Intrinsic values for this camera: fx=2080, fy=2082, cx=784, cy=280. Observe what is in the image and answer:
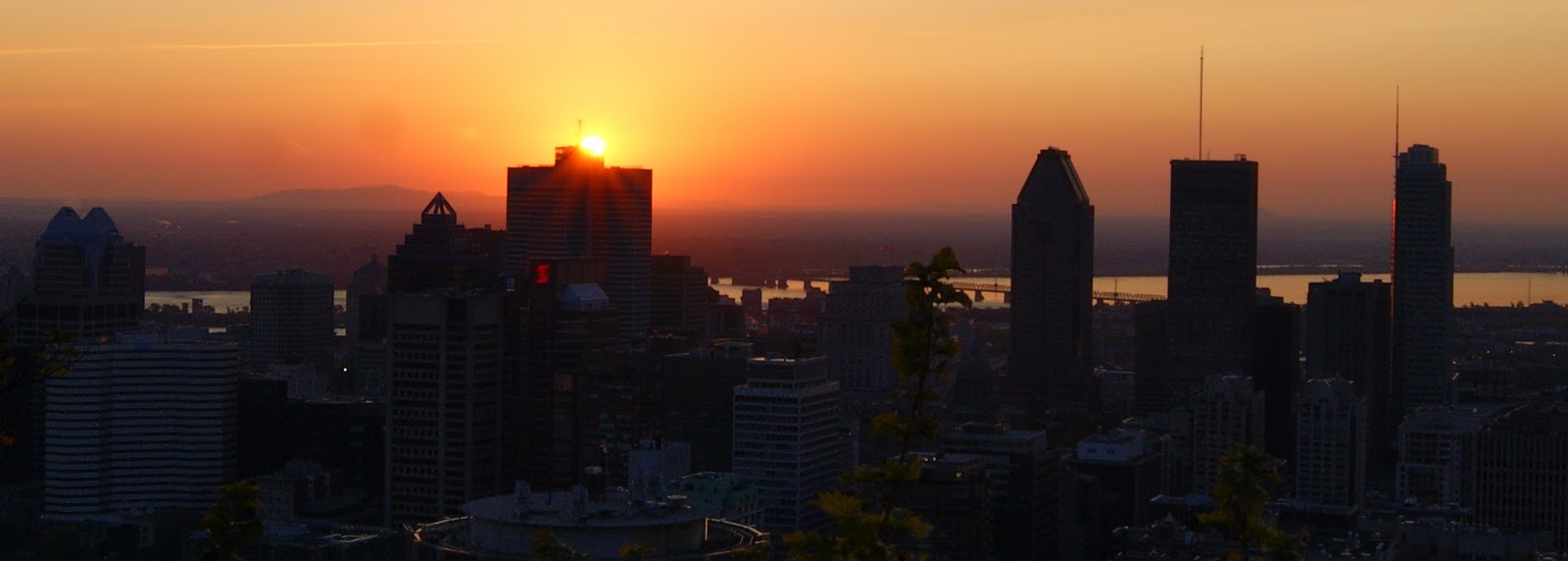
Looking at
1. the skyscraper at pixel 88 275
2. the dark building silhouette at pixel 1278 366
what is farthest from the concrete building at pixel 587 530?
the dark building silhouette at pixel 1278 366

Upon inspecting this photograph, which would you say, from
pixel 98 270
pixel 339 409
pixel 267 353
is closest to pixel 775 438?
pixel 339 409

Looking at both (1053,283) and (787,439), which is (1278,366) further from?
(787,439)

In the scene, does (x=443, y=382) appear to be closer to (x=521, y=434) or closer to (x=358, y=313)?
(x=521, y=434)

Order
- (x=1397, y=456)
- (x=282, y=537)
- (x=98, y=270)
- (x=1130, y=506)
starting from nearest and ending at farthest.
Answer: (x=282, y=537) → (x=1130, y=506) → (x=1397, y=456) → (x=98, y=270)

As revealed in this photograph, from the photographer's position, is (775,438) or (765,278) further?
(765,278)

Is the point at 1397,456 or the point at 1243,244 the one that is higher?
the point at 1243,244

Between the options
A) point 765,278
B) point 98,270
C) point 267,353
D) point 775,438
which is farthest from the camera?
point 765,278

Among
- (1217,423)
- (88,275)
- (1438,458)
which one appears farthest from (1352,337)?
(88,275)

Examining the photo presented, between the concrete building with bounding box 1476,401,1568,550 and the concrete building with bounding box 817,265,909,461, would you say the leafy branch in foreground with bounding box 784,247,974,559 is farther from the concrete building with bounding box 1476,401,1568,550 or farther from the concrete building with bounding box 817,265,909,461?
the concrete building with bounding box 817,265,909,461
